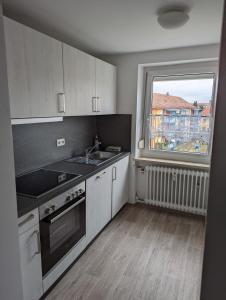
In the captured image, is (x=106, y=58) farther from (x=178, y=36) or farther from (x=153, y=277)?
(x=153, y=277)

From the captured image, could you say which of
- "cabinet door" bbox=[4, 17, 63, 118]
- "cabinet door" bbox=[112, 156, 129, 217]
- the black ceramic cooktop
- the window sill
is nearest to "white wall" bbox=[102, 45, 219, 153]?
the window sill

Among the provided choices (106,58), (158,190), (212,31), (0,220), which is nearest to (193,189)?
(158,190)

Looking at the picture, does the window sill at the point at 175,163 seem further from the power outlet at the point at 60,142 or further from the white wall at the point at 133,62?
the power outlet at the point at 60,142

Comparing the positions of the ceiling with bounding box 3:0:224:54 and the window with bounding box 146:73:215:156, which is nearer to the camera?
the ceiling with bounding box 3:0:224:54

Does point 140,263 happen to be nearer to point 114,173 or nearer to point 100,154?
point 114,173

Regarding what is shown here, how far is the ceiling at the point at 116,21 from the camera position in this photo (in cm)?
159

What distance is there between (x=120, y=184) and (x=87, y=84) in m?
1.46

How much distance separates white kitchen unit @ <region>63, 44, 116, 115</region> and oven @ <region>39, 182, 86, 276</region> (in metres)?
0.89

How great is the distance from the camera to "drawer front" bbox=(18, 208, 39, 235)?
55.2 inches

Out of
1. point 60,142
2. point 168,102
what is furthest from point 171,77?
point 60,142

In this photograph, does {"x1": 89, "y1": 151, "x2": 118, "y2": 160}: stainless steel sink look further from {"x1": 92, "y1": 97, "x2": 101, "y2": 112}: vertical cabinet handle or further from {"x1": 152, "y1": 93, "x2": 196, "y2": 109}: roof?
{"x1": 152, "y1": 93, "x2": 196, "y2": 109}: roof

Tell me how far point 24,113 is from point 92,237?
5.03 feet

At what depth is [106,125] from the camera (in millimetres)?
3410

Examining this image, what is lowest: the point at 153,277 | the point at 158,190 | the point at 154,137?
the point at 153,277
